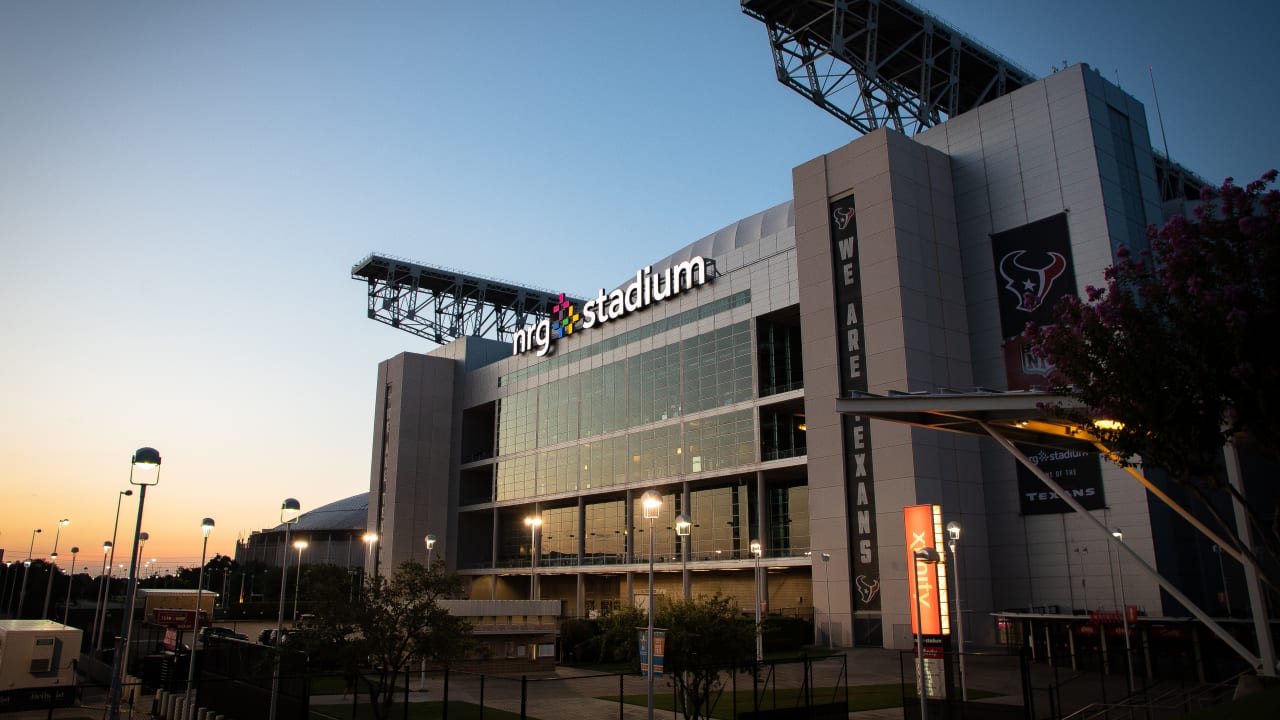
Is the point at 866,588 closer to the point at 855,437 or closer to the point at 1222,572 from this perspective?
the point at 855,437

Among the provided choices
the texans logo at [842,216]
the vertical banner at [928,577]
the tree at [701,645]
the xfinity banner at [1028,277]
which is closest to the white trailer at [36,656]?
the tree at [701,645]

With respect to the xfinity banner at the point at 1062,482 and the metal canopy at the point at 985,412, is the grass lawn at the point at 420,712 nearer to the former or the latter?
the metal canopy at the point at 985,412

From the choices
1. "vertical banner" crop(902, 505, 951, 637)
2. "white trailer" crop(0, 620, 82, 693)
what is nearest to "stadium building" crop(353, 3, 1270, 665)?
"vertical banner" crop(902, 505, 951, 637)

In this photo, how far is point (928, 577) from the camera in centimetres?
2633

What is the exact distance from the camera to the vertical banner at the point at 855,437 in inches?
2184

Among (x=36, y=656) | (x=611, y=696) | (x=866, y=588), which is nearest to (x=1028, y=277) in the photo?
(x=866, y=588)

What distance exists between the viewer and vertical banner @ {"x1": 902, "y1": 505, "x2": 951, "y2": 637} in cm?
2547

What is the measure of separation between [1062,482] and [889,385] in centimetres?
1168

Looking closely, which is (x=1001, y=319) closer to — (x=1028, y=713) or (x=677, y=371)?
(x=677, y=371)

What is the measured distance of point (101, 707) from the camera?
37.6 metres

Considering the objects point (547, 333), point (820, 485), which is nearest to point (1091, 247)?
point (820, 485)

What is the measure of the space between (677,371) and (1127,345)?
6348 cm

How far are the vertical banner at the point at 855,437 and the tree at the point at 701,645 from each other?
31.5m

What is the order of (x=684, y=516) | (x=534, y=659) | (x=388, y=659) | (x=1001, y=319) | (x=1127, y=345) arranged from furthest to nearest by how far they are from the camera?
(x=1001, y=319) < (x=534, y=659) < (x=388, y=659) < (x=684, y=516) < (x=1127, y=345)
